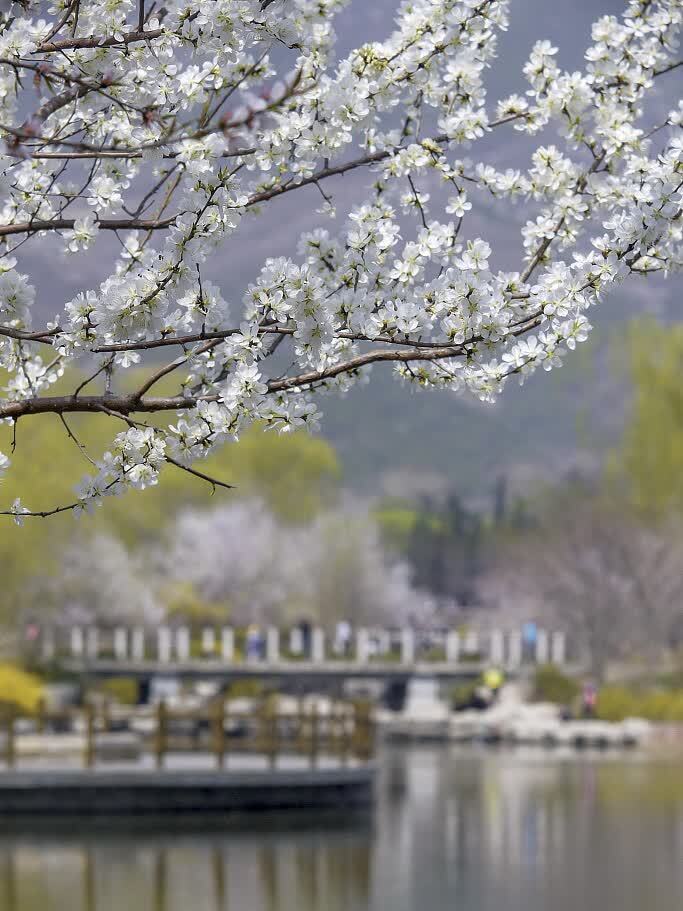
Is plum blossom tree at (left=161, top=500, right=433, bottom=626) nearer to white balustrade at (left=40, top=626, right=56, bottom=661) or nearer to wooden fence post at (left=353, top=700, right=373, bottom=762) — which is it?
white balustrade at (left=40, top=626, right=56, bottom=661)

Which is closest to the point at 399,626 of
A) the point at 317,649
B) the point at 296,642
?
the point at 296,642

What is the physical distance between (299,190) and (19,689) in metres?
28.4

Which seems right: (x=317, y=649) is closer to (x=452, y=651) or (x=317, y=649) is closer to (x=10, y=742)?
(x=452, y=651)

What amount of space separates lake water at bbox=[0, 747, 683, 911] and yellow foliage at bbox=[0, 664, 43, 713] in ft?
32.4

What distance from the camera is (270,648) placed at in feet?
159

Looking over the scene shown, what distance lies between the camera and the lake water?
595 inches

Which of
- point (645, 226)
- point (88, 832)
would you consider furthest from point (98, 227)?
point (88, 832)

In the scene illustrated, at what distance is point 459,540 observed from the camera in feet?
358

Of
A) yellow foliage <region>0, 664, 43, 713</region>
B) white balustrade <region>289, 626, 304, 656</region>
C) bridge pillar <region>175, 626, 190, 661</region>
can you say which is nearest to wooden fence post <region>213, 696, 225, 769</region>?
yellow foliage <region>0, 664, 43, 713</region>

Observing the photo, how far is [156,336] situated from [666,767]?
26.6 meters

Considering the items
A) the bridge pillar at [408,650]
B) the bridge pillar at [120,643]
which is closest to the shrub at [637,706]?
the bridge pillar at [408,650]

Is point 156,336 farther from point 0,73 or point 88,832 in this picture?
point 88,832

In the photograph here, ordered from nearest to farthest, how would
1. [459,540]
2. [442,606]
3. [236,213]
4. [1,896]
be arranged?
[236,213] < [1,896] < [442,606] < [459,540]

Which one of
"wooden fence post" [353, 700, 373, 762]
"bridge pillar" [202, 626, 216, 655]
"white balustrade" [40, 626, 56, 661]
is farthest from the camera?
"bridge pillar" [202, 626, 216, 655]
